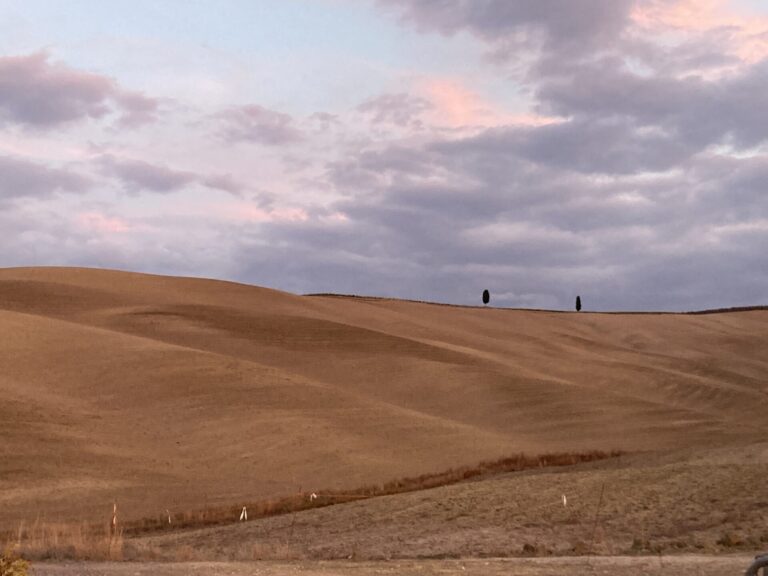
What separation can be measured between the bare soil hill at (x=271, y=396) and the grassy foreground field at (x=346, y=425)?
147mm

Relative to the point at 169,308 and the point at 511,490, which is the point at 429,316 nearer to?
the point at 169,308

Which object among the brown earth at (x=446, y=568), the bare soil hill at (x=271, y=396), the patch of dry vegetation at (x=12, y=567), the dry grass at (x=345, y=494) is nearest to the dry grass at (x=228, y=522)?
the dry grass at (x=345, y=494)

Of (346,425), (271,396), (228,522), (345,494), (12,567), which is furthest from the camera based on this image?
(271,396)

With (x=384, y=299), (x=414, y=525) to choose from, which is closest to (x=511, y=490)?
(x=414, y=525)

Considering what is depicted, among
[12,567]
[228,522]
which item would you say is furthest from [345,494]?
[12,567]

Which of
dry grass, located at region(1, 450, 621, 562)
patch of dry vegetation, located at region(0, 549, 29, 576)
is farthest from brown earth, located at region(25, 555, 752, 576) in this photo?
patch of dry vegetation, located at region(0, 549, 29, 576)

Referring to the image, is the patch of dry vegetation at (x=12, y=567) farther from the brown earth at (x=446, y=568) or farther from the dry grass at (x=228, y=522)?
the brown earth at (x=446, y=568)

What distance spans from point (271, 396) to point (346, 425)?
432cm

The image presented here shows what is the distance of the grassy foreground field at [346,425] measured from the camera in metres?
22.1

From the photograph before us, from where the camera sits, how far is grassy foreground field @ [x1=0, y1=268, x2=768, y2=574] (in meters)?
22.1

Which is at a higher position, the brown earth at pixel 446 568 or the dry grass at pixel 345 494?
the brown earth at pixel 446 568

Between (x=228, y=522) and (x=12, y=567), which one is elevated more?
(x=12, y=567)

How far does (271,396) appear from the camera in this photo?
150 ft

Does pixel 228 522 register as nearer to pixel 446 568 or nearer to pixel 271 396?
pixel 446 568
